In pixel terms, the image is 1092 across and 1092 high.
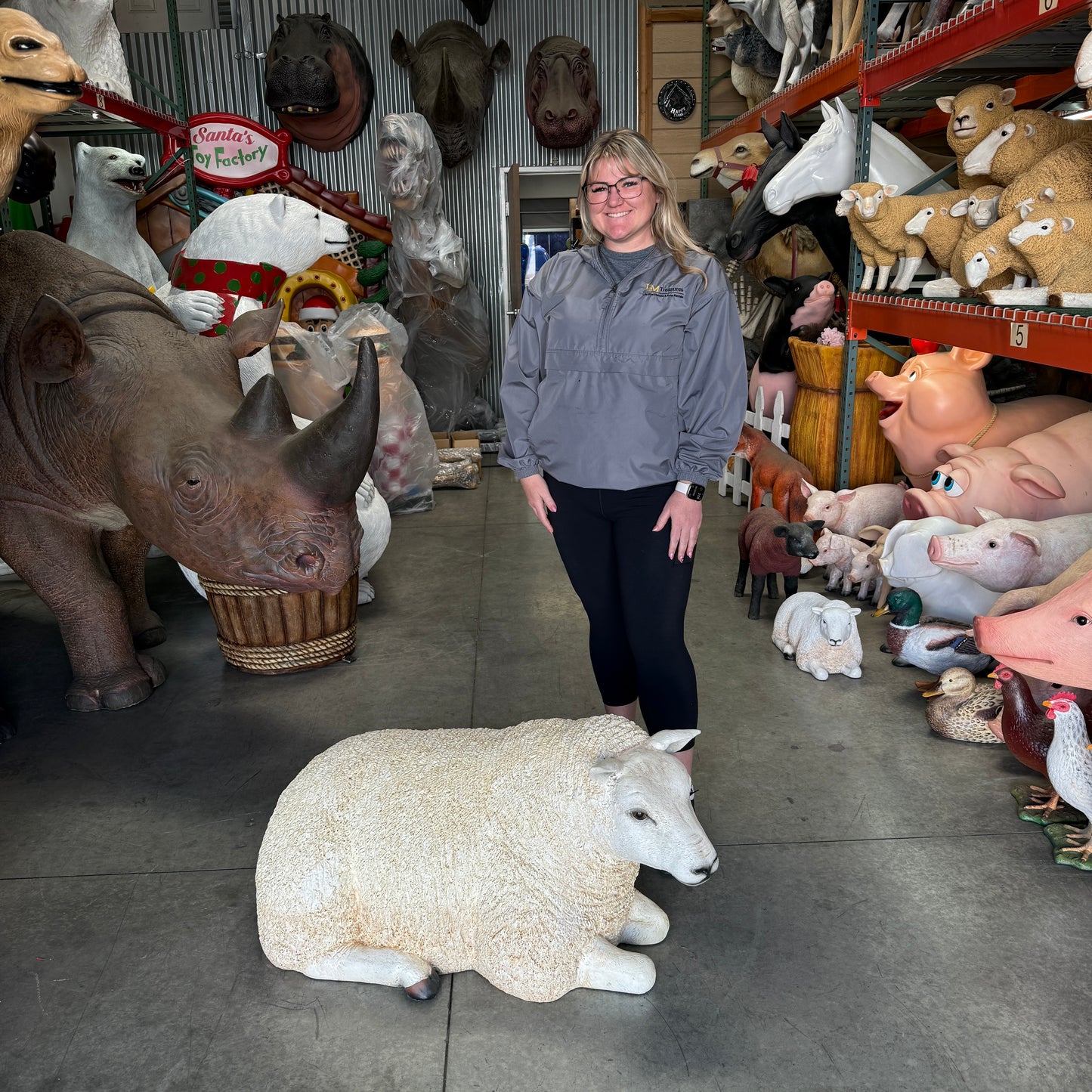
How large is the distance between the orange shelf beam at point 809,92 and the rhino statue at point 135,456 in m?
2.90

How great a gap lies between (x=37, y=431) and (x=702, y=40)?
5669mm

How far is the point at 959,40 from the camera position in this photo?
3.15 metres

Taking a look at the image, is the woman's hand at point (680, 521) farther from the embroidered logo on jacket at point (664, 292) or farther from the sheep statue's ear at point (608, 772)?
the sheep statue's ear at point (608, 772)

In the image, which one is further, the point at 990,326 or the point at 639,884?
the point at 990,326

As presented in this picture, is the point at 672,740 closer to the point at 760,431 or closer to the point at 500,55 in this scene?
the point at 760,431

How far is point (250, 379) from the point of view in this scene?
3869 mm

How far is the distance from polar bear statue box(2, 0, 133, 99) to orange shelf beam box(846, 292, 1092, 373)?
362 centimetres

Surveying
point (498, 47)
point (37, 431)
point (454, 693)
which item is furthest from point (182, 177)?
point (454, 693)

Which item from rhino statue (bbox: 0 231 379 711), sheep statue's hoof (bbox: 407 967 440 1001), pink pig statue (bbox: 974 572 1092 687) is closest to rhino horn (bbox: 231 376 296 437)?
rhino statue (bbox: 0 231 379 711)

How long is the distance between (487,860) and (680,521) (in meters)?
0.83

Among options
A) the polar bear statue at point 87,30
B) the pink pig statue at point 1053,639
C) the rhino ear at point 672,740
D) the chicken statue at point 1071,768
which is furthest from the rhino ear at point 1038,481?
the polar bear statue at point 87,30

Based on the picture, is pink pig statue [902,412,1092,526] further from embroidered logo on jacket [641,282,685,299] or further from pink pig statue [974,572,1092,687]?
embroidered logo on jacket [641,282,685,299]

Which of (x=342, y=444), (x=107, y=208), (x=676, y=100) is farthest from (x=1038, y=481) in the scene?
(x=676, y=100)

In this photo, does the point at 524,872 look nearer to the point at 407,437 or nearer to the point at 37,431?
the point at 37,431
